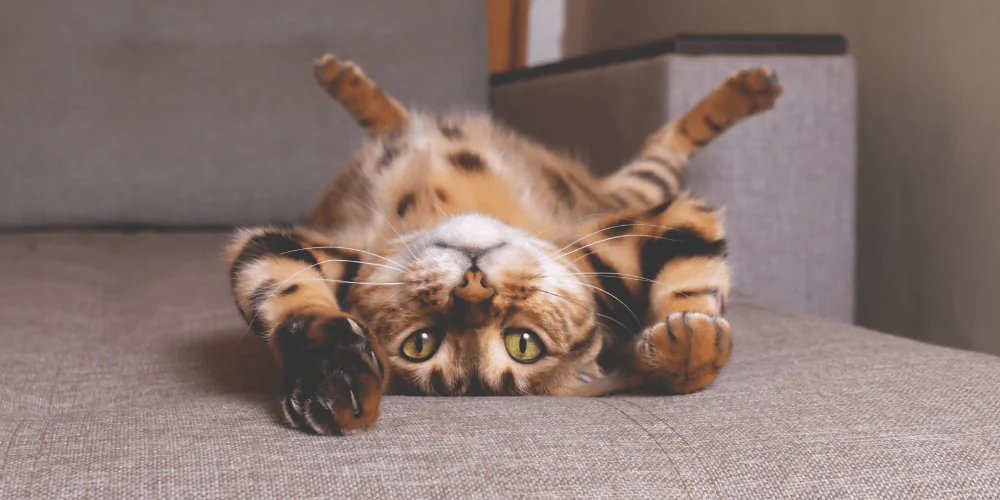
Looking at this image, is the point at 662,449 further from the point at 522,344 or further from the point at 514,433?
the point at 522,344

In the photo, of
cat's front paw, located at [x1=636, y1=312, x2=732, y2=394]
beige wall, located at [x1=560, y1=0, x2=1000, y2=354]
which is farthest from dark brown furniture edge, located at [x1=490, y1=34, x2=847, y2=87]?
cat's front paw, located at [x1=636, y1=312, x2=732, y2=394]

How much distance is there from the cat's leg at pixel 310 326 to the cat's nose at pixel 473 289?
0.10m

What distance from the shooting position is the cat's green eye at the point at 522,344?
891 millimetres

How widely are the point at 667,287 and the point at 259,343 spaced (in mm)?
475

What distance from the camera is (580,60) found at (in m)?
1.73

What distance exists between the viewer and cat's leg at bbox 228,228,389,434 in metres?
0.66

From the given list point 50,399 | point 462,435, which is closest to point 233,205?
point 50,399

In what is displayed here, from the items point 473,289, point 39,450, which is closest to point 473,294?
point 473,289

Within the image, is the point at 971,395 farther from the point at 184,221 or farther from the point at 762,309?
the point at 184,221

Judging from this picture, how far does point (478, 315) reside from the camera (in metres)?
0.84

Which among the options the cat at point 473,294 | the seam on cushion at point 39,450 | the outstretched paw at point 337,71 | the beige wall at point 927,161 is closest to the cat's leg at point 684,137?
the cat at point 473,294

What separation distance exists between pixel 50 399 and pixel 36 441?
22 centimetres

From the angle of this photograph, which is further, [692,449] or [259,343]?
[259,343]

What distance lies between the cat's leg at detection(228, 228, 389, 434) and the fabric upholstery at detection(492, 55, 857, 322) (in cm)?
72
